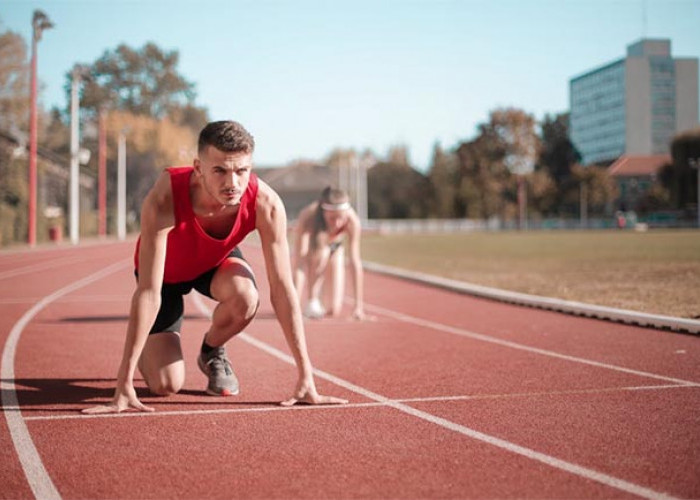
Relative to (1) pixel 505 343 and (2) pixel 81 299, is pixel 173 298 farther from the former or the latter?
(2) pixel 81 299

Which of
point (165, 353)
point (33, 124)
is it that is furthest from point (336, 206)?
point (33, 124)

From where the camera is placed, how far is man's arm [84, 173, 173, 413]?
5.43 metres

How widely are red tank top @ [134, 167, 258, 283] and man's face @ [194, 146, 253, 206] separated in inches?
12.0

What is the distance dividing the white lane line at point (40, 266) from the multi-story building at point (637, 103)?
100.0 m

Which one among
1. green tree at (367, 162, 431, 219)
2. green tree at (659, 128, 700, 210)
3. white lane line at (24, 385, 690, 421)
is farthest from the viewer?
green tree at (367, 162, 431, 219)

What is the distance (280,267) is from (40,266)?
2125 cm

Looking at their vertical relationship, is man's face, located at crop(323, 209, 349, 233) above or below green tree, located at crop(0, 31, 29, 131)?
below

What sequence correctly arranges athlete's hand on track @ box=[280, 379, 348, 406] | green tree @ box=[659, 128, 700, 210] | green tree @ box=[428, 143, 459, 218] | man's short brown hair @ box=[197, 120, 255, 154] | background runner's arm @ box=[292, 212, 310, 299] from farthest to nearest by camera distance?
green tree @ box=[428, 143, 459, 218], green tree @ box=[659, 128, 700, 210], background runner's arm @ box=[292, 212, 310, 299], athlete's hand on track @ box=[280, 379, 348, 406], man's short brown hair @ box=[197, 120, 255, 154]

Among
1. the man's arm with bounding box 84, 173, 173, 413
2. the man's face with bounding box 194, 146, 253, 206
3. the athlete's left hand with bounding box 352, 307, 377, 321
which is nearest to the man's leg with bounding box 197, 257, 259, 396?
the man's arm with bounding box 84, 173, 173, 413

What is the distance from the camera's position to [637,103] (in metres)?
137

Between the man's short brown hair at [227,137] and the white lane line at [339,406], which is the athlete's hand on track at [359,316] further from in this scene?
the man's short brown hair at [227,137]

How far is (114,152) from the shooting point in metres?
77.6

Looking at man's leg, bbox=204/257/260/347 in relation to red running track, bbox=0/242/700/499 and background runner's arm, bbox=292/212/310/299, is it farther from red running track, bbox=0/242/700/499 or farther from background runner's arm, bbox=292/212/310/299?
background runner's arm, bbox=292/212/310/299

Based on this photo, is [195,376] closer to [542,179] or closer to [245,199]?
[245,199]
